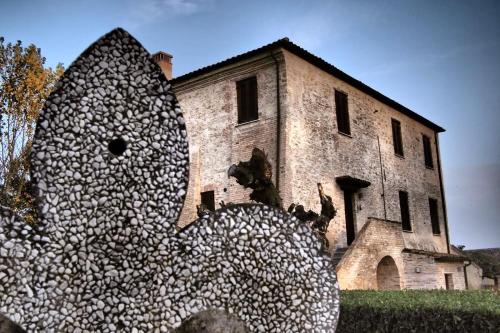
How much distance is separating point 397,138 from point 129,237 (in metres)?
19.7

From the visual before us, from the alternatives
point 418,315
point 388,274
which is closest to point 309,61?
point 388,274

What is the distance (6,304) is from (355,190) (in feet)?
51.0

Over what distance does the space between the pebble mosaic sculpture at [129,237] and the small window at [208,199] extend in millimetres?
13176

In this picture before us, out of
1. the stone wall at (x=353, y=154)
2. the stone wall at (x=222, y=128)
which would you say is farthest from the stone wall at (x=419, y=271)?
the stone wall at (x=222, y=128)

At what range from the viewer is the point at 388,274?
15.7 meters

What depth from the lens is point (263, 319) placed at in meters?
2.38

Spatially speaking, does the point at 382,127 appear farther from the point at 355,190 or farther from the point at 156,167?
the point at 156,167

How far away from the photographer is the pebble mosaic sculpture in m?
2.11

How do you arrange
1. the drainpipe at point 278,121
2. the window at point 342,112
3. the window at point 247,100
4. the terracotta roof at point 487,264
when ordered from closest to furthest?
the drainpipe at point 278,121
the window at point 247,100
the window at point 342,112
the terracotta roof at point 487,264

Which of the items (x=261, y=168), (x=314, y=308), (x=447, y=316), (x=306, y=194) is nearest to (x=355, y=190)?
(x=306, y=194)

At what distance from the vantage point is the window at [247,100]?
598 inches

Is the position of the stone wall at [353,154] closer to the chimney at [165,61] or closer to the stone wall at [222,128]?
the stone wall at [222,128]

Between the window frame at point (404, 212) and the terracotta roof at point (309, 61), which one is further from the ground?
the terracotta roof at point (309, 61)

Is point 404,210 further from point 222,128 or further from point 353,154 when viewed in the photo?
point 222,128
